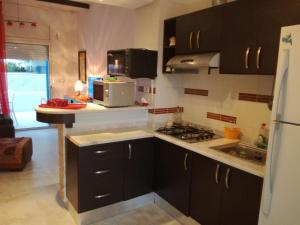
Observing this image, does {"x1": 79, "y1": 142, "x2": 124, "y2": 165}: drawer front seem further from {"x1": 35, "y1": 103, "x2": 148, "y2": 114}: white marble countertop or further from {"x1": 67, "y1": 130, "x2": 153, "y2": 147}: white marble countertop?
{"x1": 35, "y1": 103, "x2": 148, "y2": 114}: white marble countertop

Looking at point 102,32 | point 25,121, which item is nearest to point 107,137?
point 102,32

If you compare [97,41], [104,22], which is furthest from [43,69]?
[104,22]

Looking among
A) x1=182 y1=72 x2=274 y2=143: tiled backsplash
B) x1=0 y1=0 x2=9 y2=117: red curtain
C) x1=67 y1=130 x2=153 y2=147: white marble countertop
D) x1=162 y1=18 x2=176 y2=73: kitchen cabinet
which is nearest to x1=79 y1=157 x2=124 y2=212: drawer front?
x1=67 y1=130 x2=153 y2=147: white marble countertop

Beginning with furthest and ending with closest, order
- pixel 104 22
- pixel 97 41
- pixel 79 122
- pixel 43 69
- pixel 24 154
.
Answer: pixel 43 69, pixel 97 41, pixel 104 22, pixel 24 154, pixel 79 122

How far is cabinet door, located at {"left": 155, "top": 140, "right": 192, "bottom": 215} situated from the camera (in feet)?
7.82

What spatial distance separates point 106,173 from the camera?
248 cm

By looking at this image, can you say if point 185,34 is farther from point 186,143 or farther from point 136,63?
point 186,143

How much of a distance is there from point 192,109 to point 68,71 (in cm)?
439

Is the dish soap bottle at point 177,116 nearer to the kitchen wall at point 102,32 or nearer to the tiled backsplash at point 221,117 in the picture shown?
the tiled backsplash at point 221,117

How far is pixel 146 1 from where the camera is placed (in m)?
2.82

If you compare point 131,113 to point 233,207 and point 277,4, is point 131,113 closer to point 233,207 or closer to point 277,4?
point 233,207

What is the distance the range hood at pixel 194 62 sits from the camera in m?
2.24

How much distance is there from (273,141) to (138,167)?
5.04 ft

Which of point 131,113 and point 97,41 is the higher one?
point 97,41
